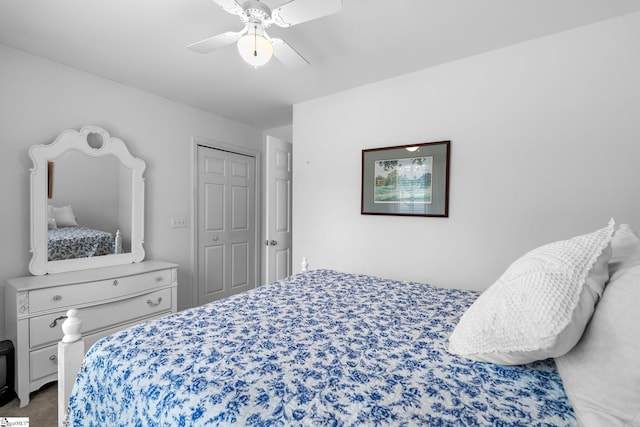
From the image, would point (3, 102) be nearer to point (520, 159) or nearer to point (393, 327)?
point (393, 327)

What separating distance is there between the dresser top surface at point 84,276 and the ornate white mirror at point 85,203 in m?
0.09

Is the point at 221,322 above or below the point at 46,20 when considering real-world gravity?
below

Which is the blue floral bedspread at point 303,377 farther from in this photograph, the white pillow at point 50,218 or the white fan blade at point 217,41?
the white pillow at point 50,218

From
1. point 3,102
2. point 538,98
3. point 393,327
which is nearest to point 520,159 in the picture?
point 538,98

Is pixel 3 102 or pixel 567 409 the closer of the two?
pixel 567 409

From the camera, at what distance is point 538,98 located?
2.02 m

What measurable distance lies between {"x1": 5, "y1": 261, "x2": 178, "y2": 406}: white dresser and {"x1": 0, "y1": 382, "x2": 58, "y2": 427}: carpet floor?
58 millimetres

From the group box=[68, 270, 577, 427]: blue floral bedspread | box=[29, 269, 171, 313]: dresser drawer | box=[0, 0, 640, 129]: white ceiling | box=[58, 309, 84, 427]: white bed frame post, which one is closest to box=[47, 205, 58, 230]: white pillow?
box=[29, 269, 171, 313]: dresser drawer

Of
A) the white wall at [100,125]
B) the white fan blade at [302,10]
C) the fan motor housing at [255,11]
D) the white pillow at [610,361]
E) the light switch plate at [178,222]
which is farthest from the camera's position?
the light switch plate at [178,222]

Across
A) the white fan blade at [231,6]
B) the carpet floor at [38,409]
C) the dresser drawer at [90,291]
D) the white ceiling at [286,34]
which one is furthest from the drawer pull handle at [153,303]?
the white fan blade at [231,6]

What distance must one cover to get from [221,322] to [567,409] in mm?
1275

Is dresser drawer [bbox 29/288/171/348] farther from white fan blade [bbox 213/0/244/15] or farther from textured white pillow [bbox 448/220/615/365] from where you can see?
textured white pillow [bbox 448/220/615/365]

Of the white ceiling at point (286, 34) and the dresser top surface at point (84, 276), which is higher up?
the white ceiling at point (286, 34)

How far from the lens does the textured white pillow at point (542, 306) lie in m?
0.76
